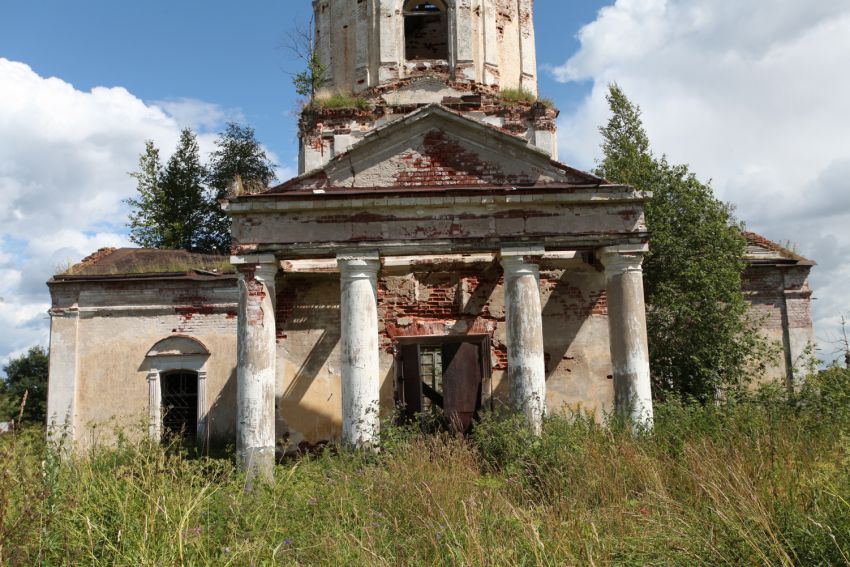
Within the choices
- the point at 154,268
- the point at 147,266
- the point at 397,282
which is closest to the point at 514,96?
the point at 397,282

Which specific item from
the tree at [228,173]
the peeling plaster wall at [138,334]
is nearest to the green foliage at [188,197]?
the tree at [228,173]

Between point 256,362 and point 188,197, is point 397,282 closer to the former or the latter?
point 256,362

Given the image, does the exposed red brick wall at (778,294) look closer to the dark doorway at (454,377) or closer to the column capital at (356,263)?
the dark doorway at (454,377)

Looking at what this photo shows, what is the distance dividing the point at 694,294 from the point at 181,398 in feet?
34.8

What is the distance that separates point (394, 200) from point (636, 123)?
33.4ft

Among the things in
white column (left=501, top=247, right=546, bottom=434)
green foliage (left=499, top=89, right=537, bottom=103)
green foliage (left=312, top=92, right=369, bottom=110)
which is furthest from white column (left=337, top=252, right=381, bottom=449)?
green foliage (left=499, top=89, right=537, bottom=103)

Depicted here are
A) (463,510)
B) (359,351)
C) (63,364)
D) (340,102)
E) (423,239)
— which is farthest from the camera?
(63,364)

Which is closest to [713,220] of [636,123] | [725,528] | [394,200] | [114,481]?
[636,123]

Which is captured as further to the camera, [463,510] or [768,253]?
[768,253]

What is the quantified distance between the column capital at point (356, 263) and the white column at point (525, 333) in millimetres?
1920

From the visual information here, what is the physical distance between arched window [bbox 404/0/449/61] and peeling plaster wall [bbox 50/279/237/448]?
628cm

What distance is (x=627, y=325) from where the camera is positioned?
10.1 metres

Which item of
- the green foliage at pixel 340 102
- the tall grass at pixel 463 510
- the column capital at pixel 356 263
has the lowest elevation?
the tall grass at pixel 463 510

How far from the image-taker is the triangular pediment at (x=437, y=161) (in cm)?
1034
